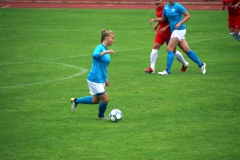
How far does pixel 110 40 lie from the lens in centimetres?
1137

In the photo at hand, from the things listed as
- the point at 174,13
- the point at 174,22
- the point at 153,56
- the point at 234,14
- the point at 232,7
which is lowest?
the point at 153,56

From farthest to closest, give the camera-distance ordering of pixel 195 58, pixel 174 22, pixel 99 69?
pixel 195 58, pixel 174 22, pixel 99 69

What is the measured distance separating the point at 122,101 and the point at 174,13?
152 inches

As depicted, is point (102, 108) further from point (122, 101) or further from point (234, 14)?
point (234, 14)

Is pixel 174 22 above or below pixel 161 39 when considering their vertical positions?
above

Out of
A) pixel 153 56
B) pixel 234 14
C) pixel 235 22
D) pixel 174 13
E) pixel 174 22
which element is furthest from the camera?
pixel 235 22

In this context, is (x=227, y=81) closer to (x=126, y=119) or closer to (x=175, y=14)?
(x=175, y=14)

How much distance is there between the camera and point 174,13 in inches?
637

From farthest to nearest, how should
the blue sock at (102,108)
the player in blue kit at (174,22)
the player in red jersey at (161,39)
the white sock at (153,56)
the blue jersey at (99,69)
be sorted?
the white sock at (153,56) < the player in red jersey at (161,39) < the player in blue kit at (174,22) < the blue sock at (102,108) < the blue jersey at (99,69)

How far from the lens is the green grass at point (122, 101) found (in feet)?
32.2

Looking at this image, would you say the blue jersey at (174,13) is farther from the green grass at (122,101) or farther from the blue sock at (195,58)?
the green grass at (122,101)

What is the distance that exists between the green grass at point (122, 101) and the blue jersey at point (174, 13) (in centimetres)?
144

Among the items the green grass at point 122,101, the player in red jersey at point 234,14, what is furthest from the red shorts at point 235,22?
the green grass at point 122,101

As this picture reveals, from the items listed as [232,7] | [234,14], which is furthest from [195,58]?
[234,14]
